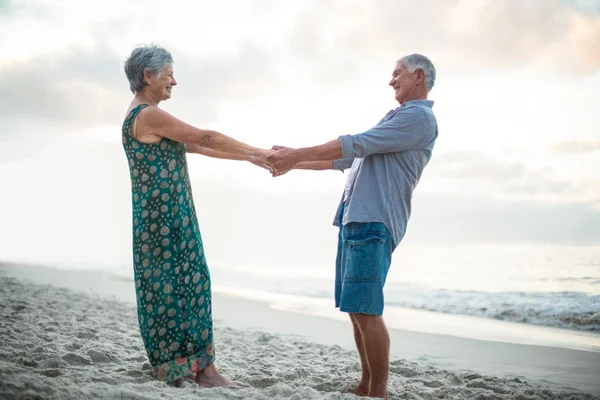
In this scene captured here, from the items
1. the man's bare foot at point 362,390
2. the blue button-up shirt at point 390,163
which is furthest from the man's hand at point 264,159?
the man's bare foot at point 362,390

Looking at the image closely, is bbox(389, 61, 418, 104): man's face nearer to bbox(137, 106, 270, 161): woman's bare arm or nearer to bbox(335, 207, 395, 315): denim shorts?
bbox(335, 207, 395, 315): denim shorts

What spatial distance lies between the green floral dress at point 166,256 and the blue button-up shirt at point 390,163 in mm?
912

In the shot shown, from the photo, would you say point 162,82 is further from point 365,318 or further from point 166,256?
point 365,318

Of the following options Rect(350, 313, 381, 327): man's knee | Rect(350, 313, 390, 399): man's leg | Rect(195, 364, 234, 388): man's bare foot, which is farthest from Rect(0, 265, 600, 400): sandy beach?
Rect(350, 313, 381, 327): man's knee

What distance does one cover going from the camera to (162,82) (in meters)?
3.30

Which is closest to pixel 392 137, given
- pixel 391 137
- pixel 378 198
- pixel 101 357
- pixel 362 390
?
pixel 391 137

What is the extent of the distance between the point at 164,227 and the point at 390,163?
1.28 metres

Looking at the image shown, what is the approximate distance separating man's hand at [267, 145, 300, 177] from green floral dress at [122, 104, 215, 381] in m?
0.59

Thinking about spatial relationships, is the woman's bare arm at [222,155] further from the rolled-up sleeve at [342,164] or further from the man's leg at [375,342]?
the man's leg at [375,342]

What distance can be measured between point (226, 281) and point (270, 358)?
23.6 feet

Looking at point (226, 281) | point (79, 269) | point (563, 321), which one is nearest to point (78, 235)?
point (79, 269)

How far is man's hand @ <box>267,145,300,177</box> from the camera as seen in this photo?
12.0 ft

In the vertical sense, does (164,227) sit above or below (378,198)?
below

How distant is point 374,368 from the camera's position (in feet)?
10.2
